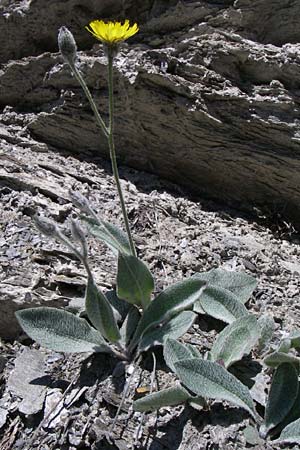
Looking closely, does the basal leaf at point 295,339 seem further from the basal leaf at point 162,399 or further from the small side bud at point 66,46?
the small side bud at point 66,46

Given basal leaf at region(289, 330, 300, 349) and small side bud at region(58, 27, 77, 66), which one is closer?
basal leaf at region(289, 330, 300, 349)

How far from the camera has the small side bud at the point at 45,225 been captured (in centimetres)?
282

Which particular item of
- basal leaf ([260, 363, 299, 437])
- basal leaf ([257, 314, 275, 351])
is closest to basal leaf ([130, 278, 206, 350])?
basal leaf ([257, 314, 275, 351])

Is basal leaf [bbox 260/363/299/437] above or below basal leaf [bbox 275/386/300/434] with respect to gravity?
above

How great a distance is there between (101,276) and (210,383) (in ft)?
3.63

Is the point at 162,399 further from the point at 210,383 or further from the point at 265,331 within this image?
the point at 265,331

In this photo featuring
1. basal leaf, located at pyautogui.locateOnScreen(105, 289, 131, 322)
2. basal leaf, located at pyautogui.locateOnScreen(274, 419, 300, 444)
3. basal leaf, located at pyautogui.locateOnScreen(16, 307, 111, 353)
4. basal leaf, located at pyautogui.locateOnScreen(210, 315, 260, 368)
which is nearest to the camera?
basal leaf, located at pyautogui.locateOnScreen(274, 419, 300, 444)

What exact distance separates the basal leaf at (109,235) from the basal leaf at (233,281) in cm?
47

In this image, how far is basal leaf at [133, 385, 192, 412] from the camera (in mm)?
2547

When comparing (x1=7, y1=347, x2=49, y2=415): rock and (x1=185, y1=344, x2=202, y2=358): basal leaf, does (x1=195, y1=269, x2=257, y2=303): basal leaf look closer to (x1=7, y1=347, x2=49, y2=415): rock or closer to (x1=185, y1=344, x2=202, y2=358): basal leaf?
(x1=185, y1=344, x2=202, y2=358): basal leaf

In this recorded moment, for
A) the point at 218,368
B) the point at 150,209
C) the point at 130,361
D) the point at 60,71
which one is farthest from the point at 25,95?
the point at 218,368

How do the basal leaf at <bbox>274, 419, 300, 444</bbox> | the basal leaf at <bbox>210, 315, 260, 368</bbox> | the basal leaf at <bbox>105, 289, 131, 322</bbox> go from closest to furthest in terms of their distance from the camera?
the basal leaf at <bbox>274, 419, 300, 444</bbox> → the basal leaf at <bbox>210, 315, 260, 368</bbox> → the basal leaf at <bbox>105, 289, 131, 322</bbox>

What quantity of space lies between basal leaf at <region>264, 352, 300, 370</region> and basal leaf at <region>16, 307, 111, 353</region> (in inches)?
31.1

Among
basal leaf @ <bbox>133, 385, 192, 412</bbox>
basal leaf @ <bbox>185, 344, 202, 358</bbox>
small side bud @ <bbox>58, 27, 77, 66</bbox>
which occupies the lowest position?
basal leaf @ <bbox>185, 344, 202, 358</bbox>
